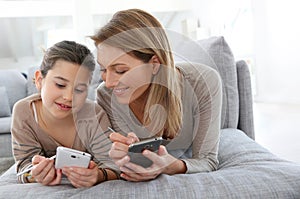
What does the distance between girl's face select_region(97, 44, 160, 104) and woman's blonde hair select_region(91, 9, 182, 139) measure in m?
0.02

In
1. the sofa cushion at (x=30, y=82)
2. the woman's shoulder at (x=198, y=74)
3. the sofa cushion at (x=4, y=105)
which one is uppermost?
the woman's shoulder at (x=198, y=74)

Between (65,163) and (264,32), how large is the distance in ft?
13.9

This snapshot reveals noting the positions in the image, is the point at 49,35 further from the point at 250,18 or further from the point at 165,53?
the point at 165,53

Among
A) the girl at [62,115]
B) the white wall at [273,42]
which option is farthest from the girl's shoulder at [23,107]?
the white wall at [273,42]

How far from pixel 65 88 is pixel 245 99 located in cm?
81

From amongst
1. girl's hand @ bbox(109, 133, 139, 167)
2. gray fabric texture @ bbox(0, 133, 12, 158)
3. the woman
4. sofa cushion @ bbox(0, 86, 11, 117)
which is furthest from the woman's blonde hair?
sofa cushion @ bbox(0, 86, 11, 117)

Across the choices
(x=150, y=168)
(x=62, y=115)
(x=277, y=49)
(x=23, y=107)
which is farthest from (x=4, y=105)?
(x=277, y=49)

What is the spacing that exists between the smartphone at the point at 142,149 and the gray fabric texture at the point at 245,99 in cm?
77

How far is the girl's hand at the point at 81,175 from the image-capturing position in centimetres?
94

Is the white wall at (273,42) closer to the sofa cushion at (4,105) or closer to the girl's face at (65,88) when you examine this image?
the sofa cushion at (4,105)

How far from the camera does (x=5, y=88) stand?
2920 mm

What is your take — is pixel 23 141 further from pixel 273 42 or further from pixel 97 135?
pixel 273 42

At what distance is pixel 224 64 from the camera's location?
153 centimetres

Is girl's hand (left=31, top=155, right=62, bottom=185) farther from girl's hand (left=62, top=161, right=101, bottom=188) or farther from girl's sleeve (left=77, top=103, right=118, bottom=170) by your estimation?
girl's sleeve (left=77, top=103, right=118, bottom=170)
